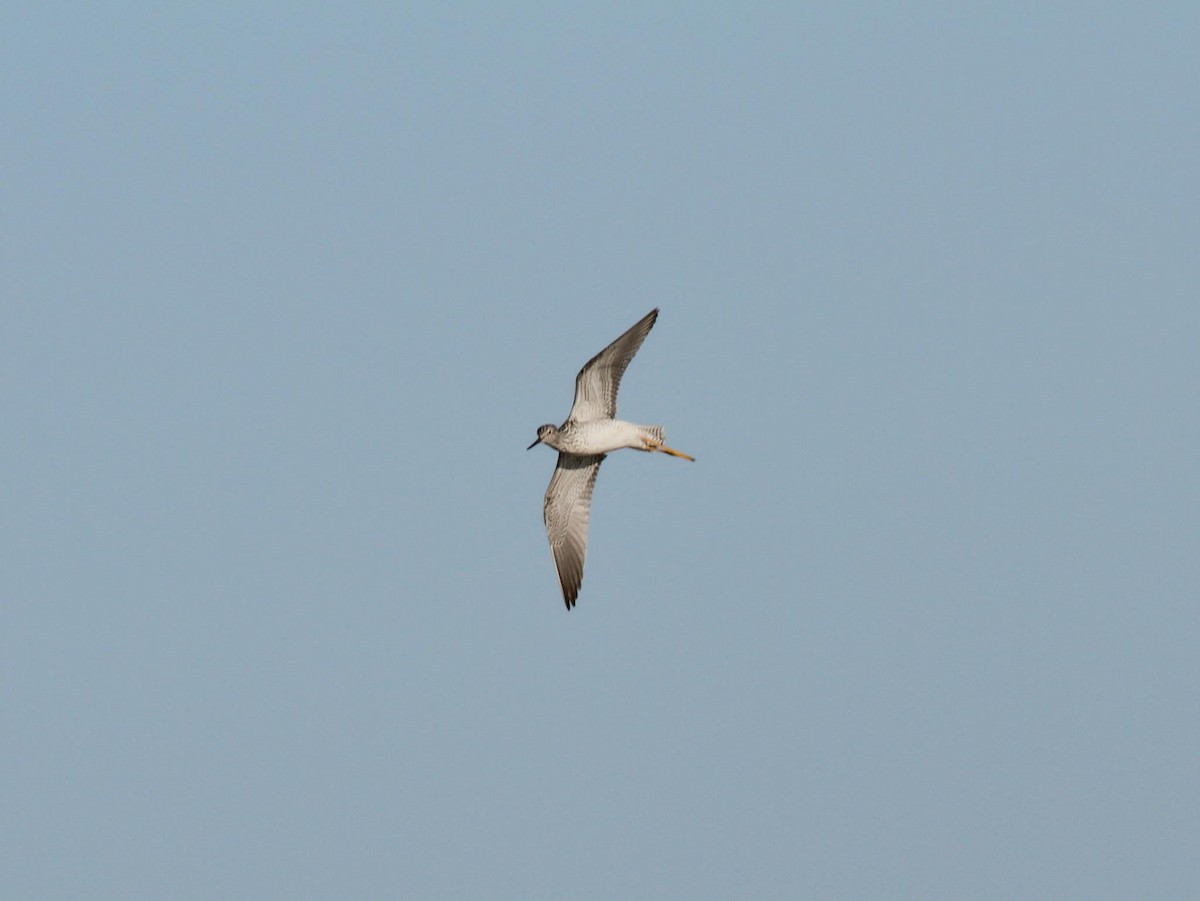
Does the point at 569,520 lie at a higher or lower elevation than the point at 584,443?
lower

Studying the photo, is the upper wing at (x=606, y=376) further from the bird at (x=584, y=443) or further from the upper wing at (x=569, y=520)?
the upper wing at (x=569, y=520)

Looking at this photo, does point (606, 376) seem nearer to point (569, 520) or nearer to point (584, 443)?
point (584, 443)

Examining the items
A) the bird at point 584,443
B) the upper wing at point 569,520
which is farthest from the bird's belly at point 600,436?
the upper wing at point 569,520

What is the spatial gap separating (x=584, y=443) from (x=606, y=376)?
2121 mm

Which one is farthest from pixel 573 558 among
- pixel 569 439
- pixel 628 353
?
pixel 628 353

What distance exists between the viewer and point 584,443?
36156mm

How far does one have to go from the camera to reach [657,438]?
3647 centimetres

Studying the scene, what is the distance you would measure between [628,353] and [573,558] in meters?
6.72

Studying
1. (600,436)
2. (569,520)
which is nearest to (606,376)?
(600,436)

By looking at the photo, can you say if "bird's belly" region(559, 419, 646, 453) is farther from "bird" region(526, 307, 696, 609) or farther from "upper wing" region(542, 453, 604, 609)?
"upper wing" region(542, 453, 604, 609)

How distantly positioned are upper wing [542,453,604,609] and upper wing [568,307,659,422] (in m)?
2.67

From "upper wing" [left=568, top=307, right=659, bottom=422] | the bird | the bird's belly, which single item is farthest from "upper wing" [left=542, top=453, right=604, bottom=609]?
"upper wing" [left=568, top=307, right=659, bottom=422]

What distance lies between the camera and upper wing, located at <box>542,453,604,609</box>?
38156 mm

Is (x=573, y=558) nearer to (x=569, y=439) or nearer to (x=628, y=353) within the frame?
(x=569, y=439)
